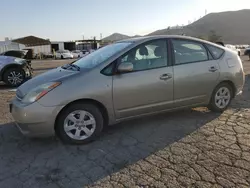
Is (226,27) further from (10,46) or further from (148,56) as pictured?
(148,56)

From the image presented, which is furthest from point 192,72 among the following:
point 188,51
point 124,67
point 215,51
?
point 124,67

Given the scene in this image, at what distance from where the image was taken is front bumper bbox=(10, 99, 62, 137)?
3461 millimetres

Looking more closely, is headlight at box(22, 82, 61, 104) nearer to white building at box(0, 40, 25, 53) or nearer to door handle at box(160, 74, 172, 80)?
door handle at box(160, 74, 172, 80)

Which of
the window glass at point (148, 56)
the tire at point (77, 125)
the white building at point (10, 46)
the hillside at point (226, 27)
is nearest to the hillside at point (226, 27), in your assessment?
the hillside at point (226, 27)

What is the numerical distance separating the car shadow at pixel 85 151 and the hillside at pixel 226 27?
9914cm

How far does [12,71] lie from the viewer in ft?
29.7

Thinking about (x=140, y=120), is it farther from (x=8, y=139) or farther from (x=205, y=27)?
(x=205, y=27)

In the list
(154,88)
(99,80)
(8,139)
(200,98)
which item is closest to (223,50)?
(200,98)

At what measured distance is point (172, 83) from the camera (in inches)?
168

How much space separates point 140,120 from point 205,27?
428ft

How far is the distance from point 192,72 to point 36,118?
8.68 feet

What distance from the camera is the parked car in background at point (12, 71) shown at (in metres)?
8.95

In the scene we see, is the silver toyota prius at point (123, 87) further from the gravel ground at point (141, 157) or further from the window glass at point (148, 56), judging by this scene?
the gravel ground at point (141, 157)

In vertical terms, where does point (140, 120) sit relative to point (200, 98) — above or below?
below
